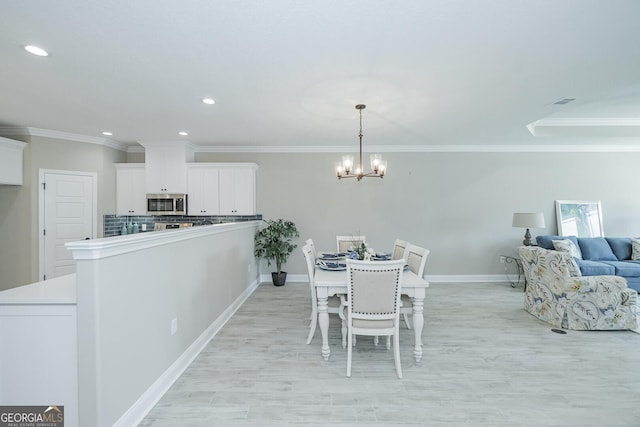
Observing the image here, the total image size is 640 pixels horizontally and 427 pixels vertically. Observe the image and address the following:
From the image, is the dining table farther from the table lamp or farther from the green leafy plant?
the table lamp

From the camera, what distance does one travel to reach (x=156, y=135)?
15.6ft

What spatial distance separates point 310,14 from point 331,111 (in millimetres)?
1801

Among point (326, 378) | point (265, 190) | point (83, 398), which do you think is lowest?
point (326, 378)

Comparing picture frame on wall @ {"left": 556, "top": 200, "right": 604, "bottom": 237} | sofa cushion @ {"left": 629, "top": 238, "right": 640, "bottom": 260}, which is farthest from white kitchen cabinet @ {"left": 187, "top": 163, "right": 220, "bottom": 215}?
sofa cushion @ {"left": 629, "top": 238, "right": 640, "bottom": 260}

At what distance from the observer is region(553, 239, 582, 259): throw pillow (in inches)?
182

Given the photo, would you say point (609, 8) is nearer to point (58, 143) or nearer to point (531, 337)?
point (531, 337)

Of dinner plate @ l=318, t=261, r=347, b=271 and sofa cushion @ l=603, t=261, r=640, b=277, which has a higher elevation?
dinner plate @ l=318, t=261, r=347, b=271

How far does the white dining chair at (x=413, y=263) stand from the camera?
2851 mm

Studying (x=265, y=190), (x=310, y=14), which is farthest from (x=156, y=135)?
(x=310, y=14)

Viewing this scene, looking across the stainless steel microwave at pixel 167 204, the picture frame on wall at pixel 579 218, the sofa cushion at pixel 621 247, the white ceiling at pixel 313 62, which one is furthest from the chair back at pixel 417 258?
the sofa cushion at pixel 621 247

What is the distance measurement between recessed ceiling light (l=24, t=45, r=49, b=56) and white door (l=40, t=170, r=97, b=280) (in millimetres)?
3152

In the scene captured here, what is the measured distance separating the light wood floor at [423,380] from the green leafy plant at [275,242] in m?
1.74

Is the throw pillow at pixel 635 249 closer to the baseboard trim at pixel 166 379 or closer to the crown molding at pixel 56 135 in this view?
the baseboard trim at pixel 166 379

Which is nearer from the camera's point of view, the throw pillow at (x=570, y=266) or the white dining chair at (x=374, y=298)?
the white dining chair at (x=374, y=298)
